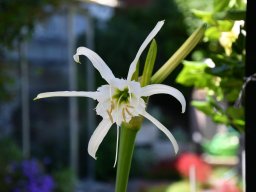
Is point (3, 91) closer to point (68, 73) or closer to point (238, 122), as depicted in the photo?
point (68, 73)

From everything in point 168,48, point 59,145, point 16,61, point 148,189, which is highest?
point 168,48

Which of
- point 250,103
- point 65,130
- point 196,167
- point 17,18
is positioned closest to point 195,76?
point 250,103

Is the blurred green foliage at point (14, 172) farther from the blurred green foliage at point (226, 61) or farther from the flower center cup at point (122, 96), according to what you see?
the flower center cup at point (122, 96)

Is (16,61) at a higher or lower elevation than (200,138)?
higher

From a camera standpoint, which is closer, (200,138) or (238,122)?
(238,122)

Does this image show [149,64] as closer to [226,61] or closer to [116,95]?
[116,95]

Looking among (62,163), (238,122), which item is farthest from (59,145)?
(238,122)

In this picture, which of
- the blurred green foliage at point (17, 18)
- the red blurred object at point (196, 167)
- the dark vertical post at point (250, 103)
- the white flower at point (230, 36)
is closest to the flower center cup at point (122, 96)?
the dark vertical post at point (250, 103)
